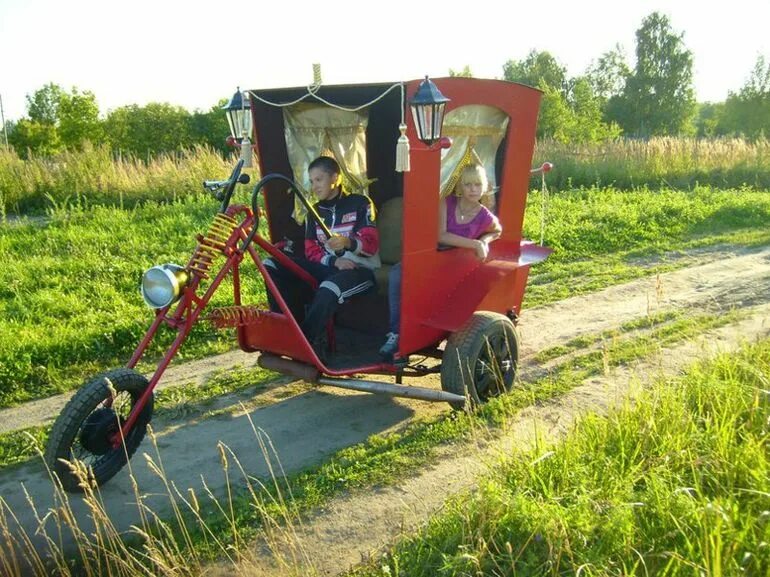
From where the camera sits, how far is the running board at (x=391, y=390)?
475 centimetres

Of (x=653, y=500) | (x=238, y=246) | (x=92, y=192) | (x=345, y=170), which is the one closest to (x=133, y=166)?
(x=92, y=192)

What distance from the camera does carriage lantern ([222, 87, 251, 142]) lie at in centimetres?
511

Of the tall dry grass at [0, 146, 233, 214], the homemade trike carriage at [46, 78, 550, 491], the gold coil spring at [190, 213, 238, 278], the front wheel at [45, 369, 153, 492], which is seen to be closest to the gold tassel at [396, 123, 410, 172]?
the homemade trike carriage at [46, 78, 550, 491]

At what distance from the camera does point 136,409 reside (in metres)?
4.05

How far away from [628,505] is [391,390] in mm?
2081

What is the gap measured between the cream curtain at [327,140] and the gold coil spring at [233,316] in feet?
4.60

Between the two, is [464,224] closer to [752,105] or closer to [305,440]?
[305,440]

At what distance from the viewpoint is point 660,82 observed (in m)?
46.4

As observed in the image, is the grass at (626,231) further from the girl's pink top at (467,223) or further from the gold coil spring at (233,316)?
the gold coil spring at (233,316)

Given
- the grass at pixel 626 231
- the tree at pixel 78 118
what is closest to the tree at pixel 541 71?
the tree at pixel 78 118

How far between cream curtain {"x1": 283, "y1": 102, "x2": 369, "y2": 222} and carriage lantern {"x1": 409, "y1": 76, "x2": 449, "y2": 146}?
4.62 feet

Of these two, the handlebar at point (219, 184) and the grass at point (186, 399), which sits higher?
the handlebar at point (219, 184)

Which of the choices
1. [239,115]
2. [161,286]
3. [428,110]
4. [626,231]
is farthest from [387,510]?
[626,231]

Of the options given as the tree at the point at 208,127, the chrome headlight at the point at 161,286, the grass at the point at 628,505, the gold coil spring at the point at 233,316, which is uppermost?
the tree at the point at 208,127
